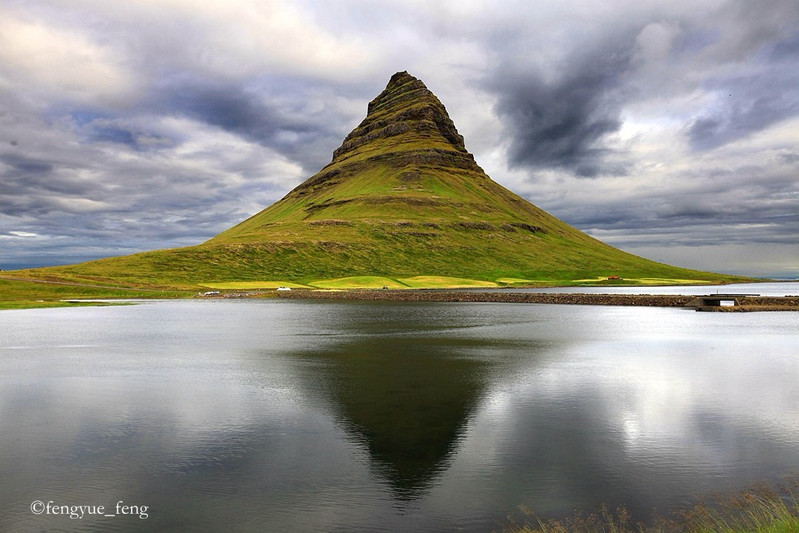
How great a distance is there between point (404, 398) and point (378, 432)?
5.53m

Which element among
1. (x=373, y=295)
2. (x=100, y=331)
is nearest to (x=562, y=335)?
(x=100, y=331)

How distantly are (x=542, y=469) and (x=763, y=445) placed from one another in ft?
29.1

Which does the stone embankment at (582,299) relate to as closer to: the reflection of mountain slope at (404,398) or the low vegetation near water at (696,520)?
the reflection of mountain slope at (404,398)

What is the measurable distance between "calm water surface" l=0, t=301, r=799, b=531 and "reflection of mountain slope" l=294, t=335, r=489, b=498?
0.41 ft

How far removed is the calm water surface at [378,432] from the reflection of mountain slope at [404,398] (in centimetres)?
13

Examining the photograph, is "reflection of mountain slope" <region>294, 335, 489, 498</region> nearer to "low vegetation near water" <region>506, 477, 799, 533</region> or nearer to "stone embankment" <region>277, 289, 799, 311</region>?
"low vegetation near water" <region>506, 477, 799, 533</region>

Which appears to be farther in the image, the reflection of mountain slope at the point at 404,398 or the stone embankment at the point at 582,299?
the stone embankment at the point at 582,299

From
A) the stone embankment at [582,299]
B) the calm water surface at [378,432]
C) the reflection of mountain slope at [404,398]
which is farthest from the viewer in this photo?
the stone embankment at [582,299]

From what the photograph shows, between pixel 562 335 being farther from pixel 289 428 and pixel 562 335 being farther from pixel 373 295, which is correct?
pixel 373 295

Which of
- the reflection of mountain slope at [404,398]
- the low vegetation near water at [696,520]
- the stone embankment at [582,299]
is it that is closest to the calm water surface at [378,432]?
the reflection of mountain slope at [404,398]

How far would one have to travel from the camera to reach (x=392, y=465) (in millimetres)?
16078

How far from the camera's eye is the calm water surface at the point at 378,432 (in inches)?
529

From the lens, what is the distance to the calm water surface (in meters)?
13.4

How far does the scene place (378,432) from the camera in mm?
19547
